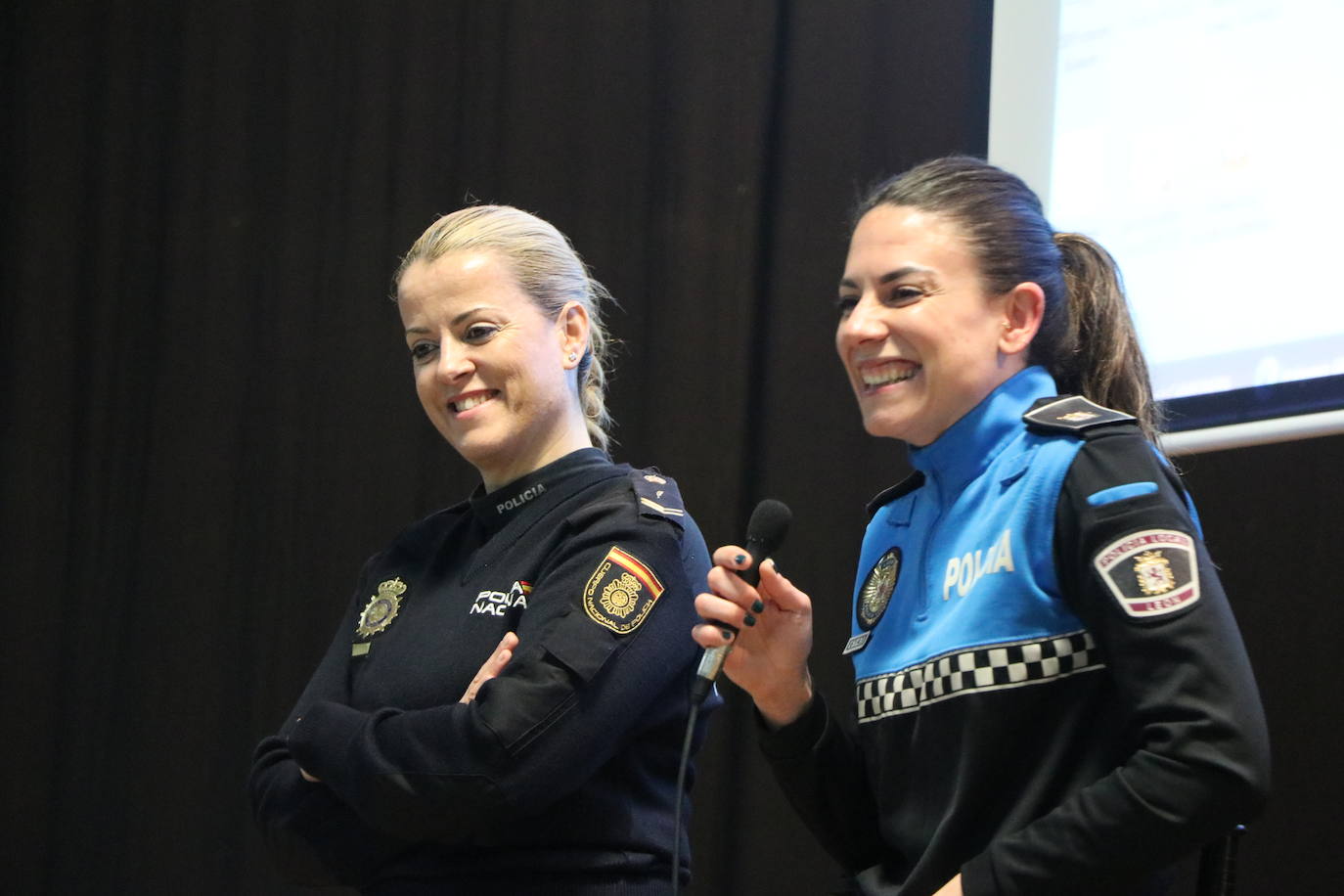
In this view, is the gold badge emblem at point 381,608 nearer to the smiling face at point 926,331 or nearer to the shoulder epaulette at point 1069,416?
the smiling face at point 926,331

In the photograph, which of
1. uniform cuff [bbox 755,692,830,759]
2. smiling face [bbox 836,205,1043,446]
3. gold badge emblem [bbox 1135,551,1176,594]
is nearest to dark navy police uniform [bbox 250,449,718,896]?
uniform cuff [bbox 755,692,830,759]

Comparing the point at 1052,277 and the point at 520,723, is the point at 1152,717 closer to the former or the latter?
the point at 1052,277

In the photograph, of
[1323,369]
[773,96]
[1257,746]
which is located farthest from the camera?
[773,96]

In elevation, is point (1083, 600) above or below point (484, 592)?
above

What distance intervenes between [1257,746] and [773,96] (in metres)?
2.43

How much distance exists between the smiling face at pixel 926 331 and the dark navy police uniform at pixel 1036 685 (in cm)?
4

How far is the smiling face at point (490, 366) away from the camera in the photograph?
207 cm

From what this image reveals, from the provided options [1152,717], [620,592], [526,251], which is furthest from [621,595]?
[1152,717]

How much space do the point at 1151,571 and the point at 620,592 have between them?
701mm

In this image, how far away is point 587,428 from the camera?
2.28 metres

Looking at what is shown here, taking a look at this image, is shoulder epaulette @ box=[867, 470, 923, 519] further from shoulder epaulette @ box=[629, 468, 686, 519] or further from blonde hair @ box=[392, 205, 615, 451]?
blonde hair @ box=[392, 205, 615, 451]

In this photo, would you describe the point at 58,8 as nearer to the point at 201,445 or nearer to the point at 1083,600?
the point at 201,445

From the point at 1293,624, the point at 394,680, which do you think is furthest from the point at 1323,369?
the point at 394,680

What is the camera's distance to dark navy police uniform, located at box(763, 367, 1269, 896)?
1248 millimetres
